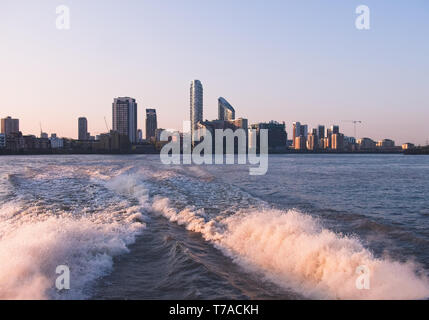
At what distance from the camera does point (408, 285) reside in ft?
20.2

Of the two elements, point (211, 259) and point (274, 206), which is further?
point (274, 206)

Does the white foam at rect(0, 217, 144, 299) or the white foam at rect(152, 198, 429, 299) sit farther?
the white foam at rect(152, 198, 429, 299)

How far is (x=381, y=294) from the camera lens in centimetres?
578

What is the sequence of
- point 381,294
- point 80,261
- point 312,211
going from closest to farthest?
point 381,294, point 80,261, point 312,211

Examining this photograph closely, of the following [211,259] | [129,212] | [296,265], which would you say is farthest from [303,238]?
[129,212]

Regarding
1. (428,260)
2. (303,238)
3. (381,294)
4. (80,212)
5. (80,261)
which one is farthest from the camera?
(80,212)

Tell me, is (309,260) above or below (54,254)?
below

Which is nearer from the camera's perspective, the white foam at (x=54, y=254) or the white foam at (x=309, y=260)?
the white foam at (x=54, y=254)

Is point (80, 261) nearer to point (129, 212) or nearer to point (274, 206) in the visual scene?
→ point (129, 212)
